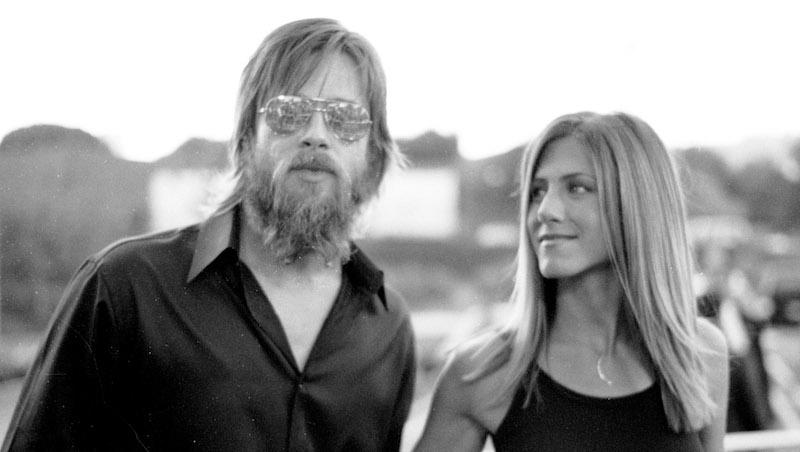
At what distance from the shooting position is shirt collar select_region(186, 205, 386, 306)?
5.10 ft

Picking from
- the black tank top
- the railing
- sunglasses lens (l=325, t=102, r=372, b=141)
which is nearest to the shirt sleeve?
sunglasses lens (l=325, t=102, r=372, b=141)

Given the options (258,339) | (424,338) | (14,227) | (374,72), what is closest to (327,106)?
(374,72)

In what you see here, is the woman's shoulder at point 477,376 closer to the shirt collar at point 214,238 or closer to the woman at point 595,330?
the woman at point 595,330

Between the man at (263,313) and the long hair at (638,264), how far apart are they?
28cm

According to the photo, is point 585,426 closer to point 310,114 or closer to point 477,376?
point 477,376

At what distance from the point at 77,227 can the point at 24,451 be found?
169 centimetres

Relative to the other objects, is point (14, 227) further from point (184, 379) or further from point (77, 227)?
point (184, 379)

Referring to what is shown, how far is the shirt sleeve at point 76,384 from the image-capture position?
143 cm

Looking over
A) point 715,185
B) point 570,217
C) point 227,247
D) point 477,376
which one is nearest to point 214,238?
point 227,247

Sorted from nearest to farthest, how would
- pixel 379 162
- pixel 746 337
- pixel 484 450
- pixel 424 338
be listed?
pixel 484 450 < pixel 379 162 < pixel 746 337 < pixel 424 338

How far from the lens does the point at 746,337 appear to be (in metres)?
2.91

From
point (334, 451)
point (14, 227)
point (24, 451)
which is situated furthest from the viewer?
point (14, 227)

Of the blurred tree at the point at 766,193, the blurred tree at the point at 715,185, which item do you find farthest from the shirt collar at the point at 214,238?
the blurred tree at the point at 766,193

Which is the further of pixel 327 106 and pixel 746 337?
pixel 746 337
